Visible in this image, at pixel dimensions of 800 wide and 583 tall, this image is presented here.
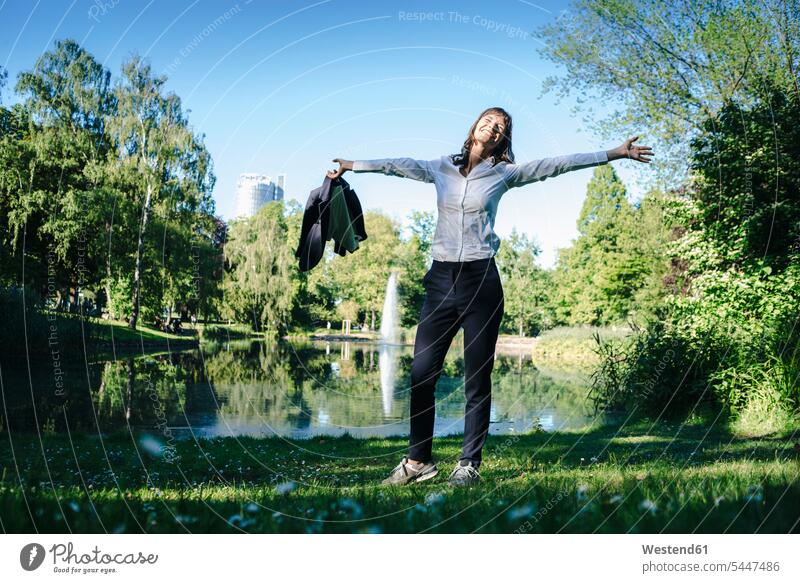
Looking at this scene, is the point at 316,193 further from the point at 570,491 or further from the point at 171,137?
the point at 171,137

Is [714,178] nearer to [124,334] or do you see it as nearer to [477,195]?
[477,195]

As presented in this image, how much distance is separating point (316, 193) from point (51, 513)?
274 cm

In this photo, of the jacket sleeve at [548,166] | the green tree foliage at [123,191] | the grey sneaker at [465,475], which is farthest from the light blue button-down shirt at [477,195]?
the green tree foliage at [123,191]

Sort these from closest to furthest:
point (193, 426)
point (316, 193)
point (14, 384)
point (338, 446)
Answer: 1. point (316, 193)
2. point (338, 446)
3. point (193, 426)
4. point (14, 384)

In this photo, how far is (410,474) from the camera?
4.14 meters

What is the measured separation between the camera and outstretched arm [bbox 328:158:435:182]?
441 cm

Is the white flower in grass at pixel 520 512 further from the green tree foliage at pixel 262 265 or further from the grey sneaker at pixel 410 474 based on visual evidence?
the green tree foliage at pixel 262 265

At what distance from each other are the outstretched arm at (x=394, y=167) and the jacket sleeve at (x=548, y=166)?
0.64 m

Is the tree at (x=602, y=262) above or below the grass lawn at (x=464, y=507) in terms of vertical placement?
above
